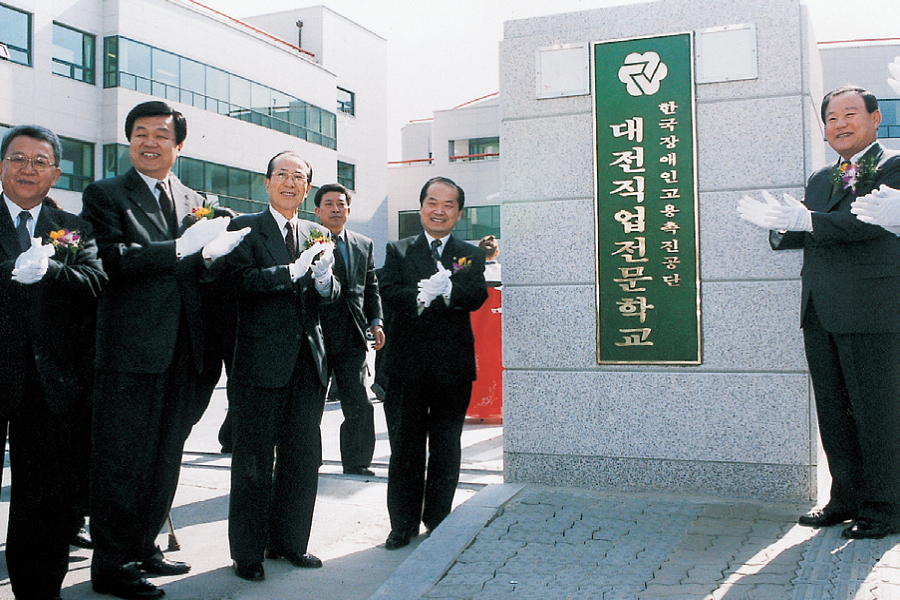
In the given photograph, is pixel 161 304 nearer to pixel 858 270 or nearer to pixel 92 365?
pixel 92 365

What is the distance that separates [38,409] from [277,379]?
97 cm

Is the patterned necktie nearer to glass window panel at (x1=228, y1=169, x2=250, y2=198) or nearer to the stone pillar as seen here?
the stone pillar

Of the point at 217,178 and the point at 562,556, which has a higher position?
the point at 217,178

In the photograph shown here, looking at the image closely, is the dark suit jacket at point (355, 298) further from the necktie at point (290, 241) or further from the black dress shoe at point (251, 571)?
the black dress shoe at point (251, 571)

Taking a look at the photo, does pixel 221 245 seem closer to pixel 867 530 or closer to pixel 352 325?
pixel 352 325

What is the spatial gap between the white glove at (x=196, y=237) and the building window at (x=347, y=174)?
2804 centimetres

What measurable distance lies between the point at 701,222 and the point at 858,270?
2.95ft

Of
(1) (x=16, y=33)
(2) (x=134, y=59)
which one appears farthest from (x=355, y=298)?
(2) (x=134, y=59)

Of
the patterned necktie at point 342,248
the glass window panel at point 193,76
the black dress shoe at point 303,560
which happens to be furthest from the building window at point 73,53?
the black dress shoe at point 303,560

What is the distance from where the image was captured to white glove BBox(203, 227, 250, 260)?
3479 millimetres

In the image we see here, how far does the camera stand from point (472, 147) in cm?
3325

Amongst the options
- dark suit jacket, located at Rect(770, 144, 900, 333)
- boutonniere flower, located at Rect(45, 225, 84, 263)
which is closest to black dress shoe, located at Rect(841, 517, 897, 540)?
dark suit jacket, located at Rect(770, 144, 900, 333)

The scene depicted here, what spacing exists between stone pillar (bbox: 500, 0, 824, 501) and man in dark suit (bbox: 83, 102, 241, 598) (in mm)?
1887

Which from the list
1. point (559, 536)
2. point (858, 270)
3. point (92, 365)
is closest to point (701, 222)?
point (858, 270)
